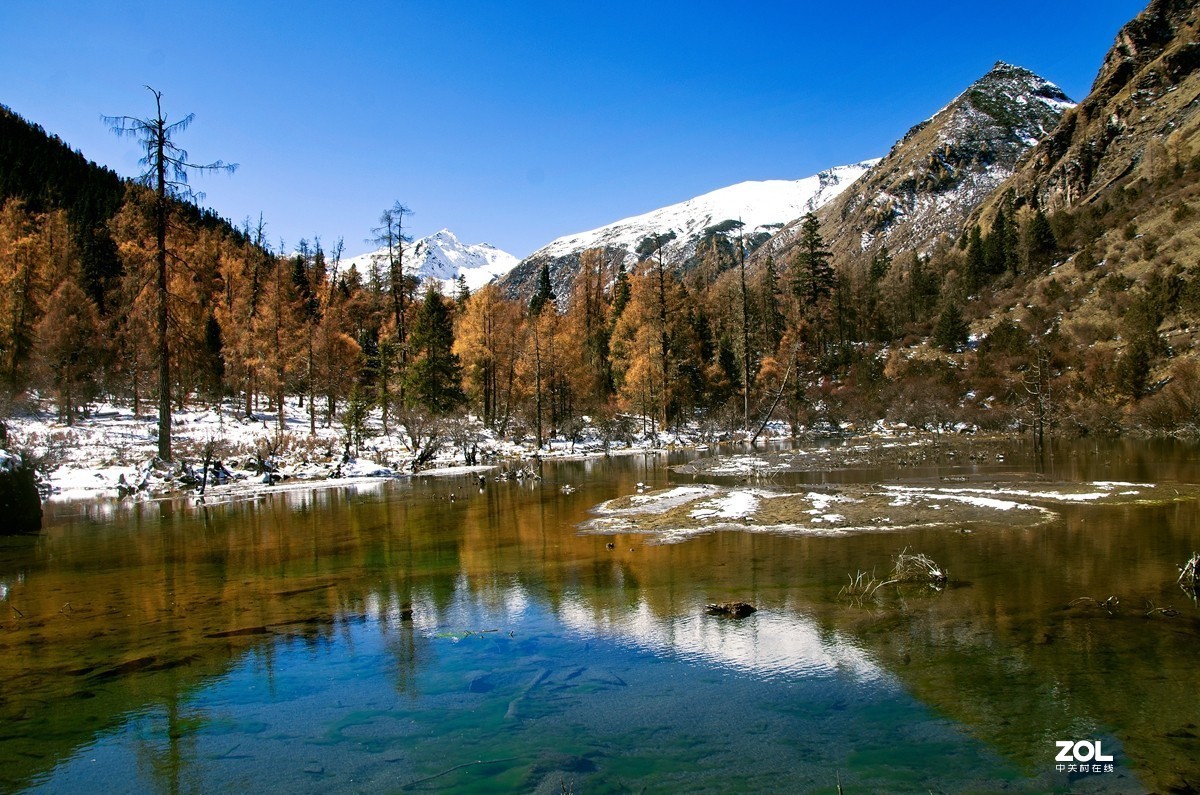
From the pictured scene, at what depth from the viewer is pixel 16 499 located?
17.8 metres

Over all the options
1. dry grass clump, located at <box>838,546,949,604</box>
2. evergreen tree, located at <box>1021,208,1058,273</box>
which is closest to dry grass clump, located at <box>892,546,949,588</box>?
dry grass clump, located at <box>838,546,949,604</box>

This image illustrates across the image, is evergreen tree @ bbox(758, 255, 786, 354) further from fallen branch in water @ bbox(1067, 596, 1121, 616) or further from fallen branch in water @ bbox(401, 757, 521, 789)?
fallen branch in water @ bbox(401, 757, 521, 789)

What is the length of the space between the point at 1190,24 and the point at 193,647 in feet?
410

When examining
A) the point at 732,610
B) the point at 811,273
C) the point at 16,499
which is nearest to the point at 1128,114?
the point at 811,273

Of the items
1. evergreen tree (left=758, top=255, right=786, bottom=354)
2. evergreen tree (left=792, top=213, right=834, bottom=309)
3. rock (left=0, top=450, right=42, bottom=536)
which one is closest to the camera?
rock (left=0, top=450, right=42, bottom=536)

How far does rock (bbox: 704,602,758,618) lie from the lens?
29.4 ft

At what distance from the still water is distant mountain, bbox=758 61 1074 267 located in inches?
5788

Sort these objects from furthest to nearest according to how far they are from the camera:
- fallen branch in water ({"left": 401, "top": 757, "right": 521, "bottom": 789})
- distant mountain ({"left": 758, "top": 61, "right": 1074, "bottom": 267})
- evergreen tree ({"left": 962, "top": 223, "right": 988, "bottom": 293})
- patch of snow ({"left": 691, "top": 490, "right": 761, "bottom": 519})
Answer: distant mountain ({"left": 758, "top": 61, "right": 1074, "bottom": 267})
evergreen tree ({"left": 962, "top": 223, "right": 988, "bottom": 293})
patch of snow ({"left": 691, "top": 490, "right": 761, "bottom": 519})
fallen branch in water ({"left": 401, "top": 757, "right": 521, "bottom": 789})

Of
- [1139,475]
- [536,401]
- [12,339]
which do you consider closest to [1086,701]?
[1139,475]

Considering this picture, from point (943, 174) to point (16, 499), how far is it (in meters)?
194

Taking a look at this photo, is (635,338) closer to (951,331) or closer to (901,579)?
(951,331)

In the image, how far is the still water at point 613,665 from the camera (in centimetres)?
529

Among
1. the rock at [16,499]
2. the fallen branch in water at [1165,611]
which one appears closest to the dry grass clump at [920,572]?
the fallen branch in water at [1165,611]

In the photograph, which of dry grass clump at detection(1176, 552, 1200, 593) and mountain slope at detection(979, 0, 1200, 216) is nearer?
dry grass clump at detection(1176, 552, 1200, 593)
